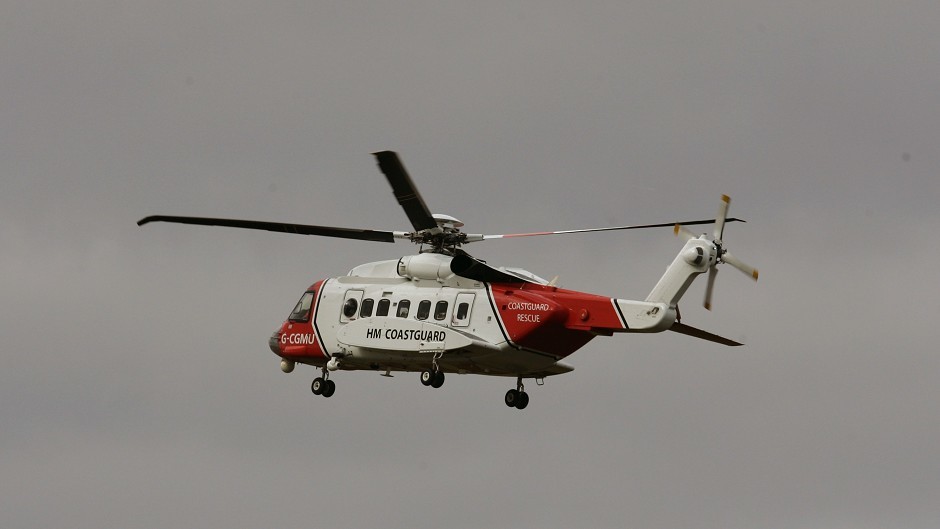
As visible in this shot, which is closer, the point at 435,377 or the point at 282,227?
the point at 435,377

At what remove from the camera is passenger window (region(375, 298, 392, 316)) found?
61.2m

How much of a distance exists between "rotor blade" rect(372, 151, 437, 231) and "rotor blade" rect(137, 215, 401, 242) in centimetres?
158

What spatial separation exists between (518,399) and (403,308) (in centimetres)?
434

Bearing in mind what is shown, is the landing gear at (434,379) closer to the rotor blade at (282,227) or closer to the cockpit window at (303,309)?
the rotor blade at (282,227)

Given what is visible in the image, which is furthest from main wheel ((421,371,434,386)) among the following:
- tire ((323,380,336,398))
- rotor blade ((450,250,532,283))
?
tire ((323,380,336,398))

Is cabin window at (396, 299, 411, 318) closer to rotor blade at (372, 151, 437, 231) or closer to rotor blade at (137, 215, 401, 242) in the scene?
rotor blade at (137, 215, 401, 242)

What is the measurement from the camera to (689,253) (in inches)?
2240

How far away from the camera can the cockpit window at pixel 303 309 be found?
63.6m

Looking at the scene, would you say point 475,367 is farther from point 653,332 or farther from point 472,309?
point 653,332

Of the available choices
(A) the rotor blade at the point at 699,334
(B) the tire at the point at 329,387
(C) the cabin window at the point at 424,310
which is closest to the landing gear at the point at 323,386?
(B) the tire at the point at 329,387

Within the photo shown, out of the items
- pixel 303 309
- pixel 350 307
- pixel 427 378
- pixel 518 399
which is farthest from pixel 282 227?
pixel 518 399

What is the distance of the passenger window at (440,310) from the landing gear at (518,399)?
128 inches

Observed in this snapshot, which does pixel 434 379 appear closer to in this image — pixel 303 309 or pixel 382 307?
pixel 382 307

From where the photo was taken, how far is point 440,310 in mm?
60000
